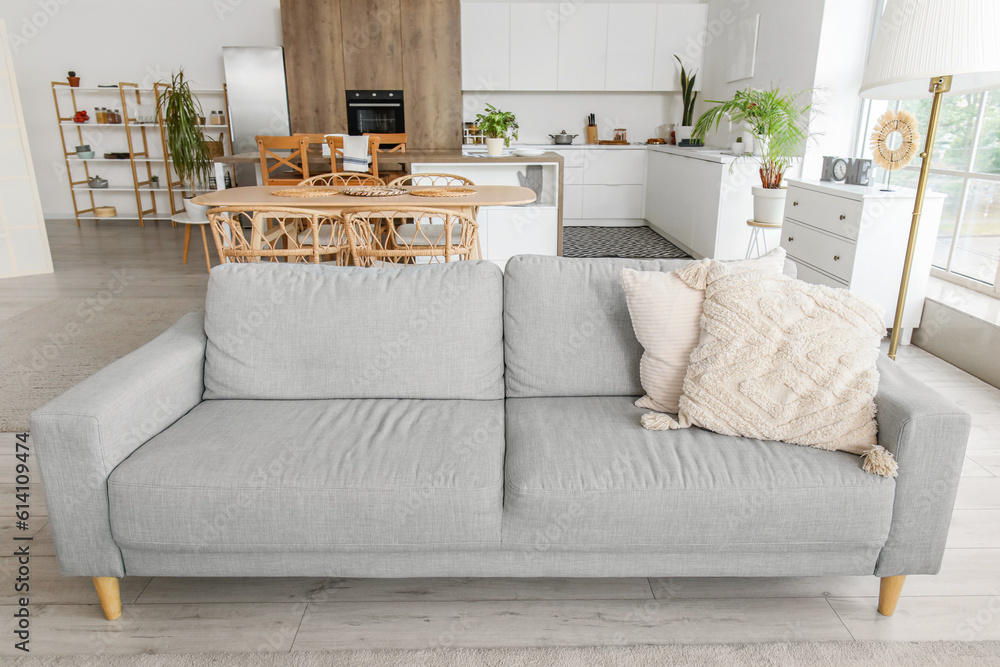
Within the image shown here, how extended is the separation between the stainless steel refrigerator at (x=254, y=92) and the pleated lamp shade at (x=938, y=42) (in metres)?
5.86

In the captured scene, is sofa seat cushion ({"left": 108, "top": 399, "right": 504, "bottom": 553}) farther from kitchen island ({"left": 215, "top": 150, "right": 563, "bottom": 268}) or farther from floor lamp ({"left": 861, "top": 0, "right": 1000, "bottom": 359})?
kitchen island ({"left": 215, "top": 150, "right": 563, "bottom": 268})

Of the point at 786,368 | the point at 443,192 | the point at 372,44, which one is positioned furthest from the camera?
the point at 372,44

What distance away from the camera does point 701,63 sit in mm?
6906

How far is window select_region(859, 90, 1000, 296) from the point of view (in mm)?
3309

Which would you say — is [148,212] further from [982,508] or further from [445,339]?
[982,508]

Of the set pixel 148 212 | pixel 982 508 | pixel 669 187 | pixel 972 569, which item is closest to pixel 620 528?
pixel 972 569

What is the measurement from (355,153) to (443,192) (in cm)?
118

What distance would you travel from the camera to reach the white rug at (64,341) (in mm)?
2941

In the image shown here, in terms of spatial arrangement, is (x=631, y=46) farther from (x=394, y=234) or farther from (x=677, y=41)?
(x=394, y=234)

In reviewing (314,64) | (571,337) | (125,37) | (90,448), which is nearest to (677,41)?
(314,64)

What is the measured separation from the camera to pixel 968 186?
11.3 ft

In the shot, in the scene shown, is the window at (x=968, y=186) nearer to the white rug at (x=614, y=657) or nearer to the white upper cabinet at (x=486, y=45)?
the white rug at (x=614, y=657)

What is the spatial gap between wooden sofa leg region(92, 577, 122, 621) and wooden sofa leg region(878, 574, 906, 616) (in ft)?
6.16

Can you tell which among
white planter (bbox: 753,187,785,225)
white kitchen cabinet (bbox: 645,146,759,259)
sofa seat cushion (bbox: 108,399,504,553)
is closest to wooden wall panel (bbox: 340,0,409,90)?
white kitchen cabinet (bbox: 645,146,759,259)
